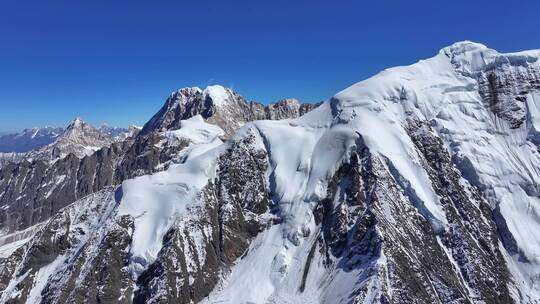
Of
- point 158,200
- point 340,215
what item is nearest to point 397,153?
point 340,215

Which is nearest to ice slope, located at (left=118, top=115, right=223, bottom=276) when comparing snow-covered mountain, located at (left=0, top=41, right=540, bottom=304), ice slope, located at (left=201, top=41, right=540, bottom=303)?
snow-covered mountain, located at (left=0, top=41, right=540, bottom=304)

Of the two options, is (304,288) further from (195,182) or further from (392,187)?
(195,182)

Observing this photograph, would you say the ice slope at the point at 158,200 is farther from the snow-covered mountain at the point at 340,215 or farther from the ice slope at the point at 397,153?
the ice slope at the point at 397,153

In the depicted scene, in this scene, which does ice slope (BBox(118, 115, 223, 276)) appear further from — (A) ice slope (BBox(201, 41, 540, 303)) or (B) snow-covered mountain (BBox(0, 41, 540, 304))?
(A) ice slope (BBox(201, 41, 540, 303))

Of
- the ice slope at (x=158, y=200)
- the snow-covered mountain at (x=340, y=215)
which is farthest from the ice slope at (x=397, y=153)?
the ice slope at (x=158, y=200)

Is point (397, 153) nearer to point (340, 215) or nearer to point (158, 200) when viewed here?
point (340, 215)

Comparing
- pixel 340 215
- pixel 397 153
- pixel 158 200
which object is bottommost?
pixel 340 215

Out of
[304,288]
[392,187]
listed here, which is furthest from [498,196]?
[304,288]
